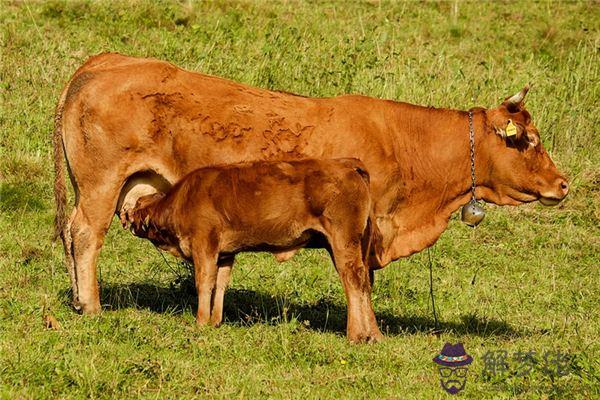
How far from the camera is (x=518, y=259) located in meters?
12.7

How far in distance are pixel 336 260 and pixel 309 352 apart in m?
0.85

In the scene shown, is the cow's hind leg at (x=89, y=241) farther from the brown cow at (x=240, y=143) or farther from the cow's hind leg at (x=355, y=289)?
the cow's hind leg at (x=355, y=289)

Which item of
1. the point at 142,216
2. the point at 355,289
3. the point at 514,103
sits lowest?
the point at 355,289

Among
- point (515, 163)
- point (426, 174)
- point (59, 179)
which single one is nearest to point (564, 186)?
point (515, 163)

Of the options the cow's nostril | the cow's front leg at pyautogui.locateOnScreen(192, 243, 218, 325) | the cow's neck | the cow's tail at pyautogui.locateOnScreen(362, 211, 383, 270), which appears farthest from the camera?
the cow's nostril

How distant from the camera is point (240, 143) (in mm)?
9328

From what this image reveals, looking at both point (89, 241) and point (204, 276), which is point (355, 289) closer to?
point (204, 276)

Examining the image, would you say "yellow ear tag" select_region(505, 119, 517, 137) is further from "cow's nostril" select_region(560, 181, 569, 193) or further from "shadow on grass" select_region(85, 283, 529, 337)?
"shadow on grass" select_region(85, 283, 529, 337)

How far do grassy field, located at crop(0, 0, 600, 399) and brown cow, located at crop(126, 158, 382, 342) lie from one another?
17.4 inches

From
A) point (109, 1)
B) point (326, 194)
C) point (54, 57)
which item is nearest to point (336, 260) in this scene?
point (326, 194)

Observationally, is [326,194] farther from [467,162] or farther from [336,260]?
[467,162]

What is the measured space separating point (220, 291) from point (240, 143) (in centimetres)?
120

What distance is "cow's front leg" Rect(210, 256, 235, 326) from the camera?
9.25m

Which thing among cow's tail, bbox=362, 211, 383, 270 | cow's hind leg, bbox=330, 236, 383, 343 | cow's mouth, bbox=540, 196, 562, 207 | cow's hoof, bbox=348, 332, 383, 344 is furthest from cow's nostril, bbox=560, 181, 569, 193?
cow's hoof, bbox=348, 332, 383, 344
